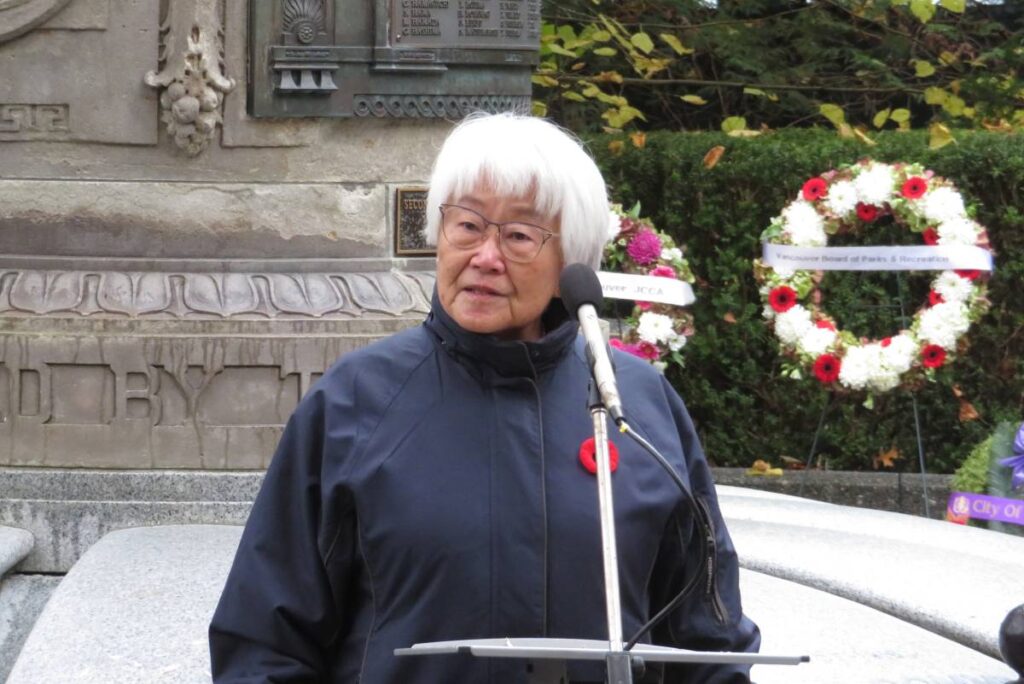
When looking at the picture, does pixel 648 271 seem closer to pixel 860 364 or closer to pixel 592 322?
pixel 860 364

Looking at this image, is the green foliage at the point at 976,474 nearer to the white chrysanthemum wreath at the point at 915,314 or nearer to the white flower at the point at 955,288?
the white chrysanthemum wreath at the point at 915,314

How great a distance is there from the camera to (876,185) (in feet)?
27.8

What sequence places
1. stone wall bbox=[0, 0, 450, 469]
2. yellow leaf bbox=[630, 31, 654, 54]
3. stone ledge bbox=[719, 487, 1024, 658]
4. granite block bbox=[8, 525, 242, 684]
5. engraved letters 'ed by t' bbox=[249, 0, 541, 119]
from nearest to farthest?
granite block bbox=[8, 525, 242, 684], stone ledge bbox=[719, 487, 1024, 658], stone wall bbox=[0, 0, 450, 469], engraved letters 'ed by t' bbox=[249, 0, 541, 119], yellow leaf bbox=[630, 31, 654, 54]

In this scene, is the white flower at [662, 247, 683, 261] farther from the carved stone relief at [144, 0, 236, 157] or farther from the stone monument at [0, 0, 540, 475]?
the carved stone relief at [144, 0, 236, 157]

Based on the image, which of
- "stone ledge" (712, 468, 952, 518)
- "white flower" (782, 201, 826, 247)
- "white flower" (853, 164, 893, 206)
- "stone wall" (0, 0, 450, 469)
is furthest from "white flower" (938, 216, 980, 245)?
"stone wall" (0, 0, 450, 469)

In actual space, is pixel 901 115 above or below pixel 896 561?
above

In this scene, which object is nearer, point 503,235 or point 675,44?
point 503,235

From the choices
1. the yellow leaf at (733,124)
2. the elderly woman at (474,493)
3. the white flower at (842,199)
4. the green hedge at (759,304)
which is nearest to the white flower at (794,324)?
the white flower at (842,199)

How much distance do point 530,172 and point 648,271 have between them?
6.31 m

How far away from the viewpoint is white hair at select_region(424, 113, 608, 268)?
7.90 feet

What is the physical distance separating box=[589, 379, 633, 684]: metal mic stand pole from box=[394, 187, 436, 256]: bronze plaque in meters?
3.56

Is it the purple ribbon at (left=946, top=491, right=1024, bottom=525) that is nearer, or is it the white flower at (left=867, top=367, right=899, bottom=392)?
the purple ribbon at (left=946, top=491, right=1024, bottom=525)

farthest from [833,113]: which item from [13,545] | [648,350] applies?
[13,545]

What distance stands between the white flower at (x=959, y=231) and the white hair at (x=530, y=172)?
6173mm
